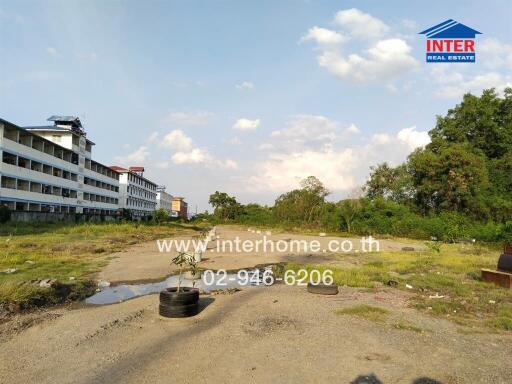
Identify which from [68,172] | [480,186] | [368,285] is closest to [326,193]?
[480,186]

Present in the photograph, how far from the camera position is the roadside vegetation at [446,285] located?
840cm

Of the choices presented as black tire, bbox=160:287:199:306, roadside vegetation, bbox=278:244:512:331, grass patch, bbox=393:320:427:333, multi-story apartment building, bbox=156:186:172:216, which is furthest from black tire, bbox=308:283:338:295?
multi-story apartment building, bbox=156:186:172:216

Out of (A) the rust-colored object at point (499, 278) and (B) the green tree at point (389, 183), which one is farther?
(B) the green tree at point (389, 183)

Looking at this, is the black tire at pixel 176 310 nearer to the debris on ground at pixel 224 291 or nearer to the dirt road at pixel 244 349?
the dirt road at pixel 244 349

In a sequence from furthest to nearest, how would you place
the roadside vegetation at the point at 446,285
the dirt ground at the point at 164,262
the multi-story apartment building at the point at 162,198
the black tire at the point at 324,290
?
the multi-story apartment building at the point at 162,198 → the dirt ground at the point at 164,262 → the black tire at the point at 324,290 → the roadside vegetation at the point at 446,285

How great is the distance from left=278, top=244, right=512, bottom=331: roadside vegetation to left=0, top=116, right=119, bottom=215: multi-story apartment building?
32139 millimetres

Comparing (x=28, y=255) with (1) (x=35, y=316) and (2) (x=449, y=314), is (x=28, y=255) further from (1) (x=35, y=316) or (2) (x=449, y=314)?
(2) (x=449, y=314)

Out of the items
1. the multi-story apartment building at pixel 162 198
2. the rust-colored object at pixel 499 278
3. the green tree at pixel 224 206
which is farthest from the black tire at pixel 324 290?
the multi-story apartment building at pixel 162 198

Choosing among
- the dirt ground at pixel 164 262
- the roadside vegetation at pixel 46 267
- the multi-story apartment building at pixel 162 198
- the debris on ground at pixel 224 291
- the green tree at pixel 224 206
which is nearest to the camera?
the roadside vegetation at pixel 46 267

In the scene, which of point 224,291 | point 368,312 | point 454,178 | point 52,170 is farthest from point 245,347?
point 52,170

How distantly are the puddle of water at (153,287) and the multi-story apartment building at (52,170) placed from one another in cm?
2906

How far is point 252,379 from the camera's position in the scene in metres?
4.90

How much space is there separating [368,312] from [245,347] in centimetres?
356

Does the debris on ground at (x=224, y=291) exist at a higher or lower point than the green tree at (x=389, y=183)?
lower
